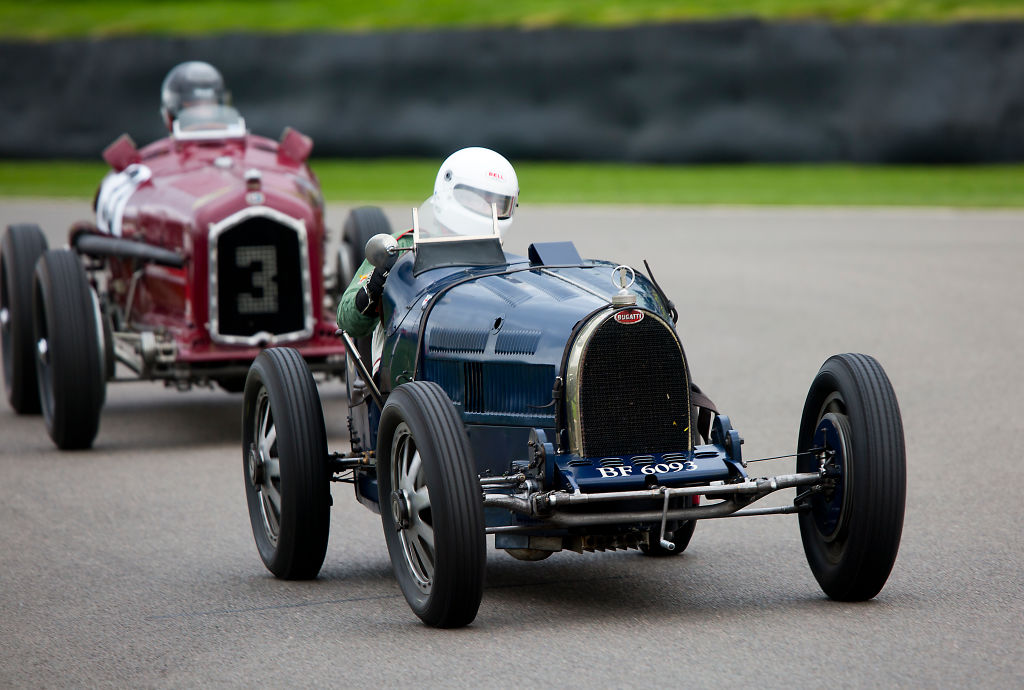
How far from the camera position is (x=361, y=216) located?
10.9 meters

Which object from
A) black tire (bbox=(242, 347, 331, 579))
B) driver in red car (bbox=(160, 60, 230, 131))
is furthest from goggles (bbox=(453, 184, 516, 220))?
driver in red car (bbox=(160, 60, 230, 131))

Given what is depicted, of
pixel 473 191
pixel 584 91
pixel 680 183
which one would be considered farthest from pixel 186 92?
pixel 584 91

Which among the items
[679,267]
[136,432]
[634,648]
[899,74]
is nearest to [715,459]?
[634,648]

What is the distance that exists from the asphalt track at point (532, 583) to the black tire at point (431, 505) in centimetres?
17

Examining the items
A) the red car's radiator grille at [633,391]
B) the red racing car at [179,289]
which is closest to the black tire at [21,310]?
the red racing car at [179,289]

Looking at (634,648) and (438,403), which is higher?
(438,403)

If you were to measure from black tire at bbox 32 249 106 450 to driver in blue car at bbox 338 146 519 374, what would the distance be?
2990 millimetres

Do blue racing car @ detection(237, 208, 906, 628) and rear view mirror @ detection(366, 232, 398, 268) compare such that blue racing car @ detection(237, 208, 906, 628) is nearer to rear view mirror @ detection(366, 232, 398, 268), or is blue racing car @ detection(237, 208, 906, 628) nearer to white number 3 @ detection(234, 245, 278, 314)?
rear view mirror @ detection(366, 232, 398, 268)

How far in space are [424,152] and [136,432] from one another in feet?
57.9

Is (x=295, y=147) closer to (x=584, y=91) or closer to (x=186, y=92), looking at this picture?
(x=186, y=92)

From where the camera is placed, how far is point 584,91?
2548 cm

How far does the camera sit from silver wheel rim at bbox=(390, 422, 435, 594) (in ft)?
17.5

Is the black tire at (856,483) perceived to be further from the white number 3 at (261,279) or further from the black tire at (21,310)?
the black tire at (21,310)

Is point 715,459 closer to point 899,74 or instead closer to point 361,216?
point 361,216
